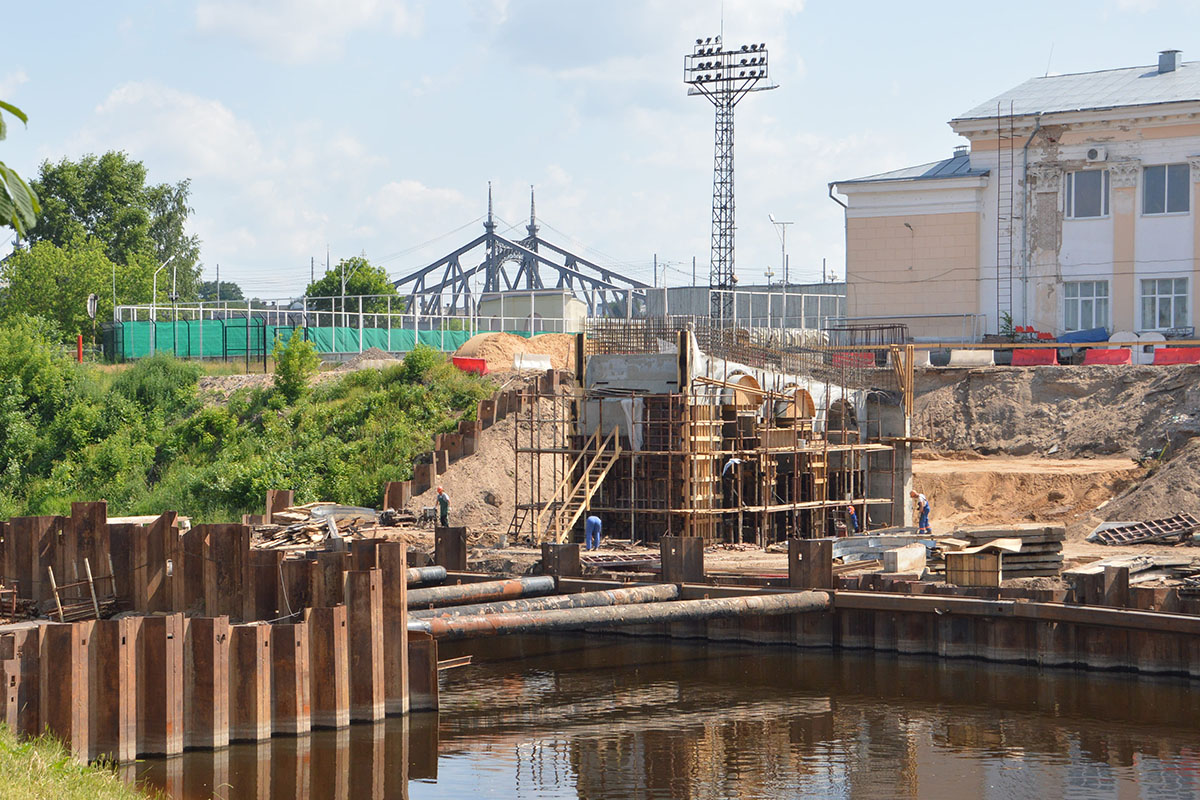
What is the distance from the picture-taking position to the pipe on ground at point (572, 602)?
2122 cm

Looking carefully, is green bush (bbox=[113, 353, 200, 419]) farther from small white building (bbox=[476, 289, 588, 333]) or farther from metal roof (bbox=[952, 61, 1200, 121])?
metal roof (bbox=[952, 61, 1200, 121])

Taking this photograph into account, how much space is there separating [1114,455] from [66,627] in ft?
121

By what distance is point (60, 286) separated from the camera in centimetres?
7044

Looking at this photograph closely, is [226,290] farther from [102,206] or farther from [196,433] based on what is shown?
[196,433]

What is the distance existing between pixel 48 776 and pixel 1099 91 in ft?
172

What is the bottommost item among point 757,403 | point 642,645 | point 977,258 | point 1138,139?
point 642,645

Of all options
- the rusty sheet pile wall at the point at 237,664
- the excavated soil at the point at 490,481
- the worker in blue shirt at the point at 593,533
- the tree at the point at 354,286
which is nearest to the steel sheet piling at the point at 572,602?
the rusty sheet pile wall at the point at 237,664

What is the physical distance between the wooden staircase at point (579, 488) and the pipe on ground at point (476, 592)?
335 inches

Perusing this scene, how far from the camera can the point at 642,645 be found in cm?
Answer: 2681

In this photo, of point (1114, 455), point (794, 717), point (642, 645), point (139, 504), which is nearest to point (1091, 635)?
point (794, 717)

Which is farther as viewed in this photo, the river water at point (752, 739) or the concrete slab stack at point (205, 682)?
the concrete slab stack at point (205, 682)

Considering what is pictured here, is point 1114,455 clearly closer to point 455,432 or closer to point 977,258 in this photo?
point 977,258

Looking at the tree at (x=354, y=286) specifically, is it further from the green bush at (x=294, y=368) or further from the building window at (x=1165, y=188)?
the building window at (x=1165, y=188)

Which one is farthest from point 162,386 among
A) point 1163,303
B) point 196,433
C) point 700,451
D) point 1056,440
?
point 1163,303
